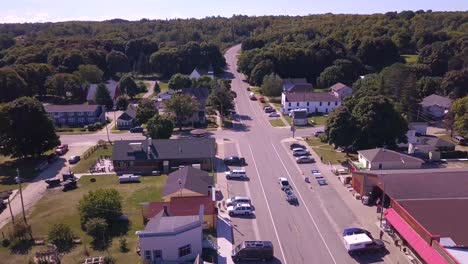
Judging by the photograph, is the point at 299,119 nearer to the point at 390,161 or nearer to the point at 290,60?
the point at 390,161

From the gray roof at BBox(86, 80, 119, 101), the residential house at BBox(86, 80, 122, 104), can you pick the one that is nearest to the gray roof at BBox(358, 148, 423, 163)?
the residential house at BBox(86, 80, 122, 104)

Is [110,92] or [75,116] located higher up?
[110,92]

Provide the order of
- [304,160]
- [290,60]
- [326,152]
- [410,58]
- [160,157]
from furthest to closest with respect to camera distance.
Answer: [410,58] → [290,60] → [326,152] → [304,160] → [160,157]

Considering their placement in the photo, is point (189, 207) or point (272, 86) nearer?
point (189, 207)

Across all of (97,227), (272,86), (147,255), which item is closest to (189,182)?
(97,227)

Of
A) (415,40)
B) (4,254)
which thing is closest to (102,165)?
(4,254)

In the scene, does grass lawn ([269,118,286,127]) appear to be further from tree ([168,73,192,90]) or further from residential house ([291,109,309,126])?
tree ([168,73,192,90])
